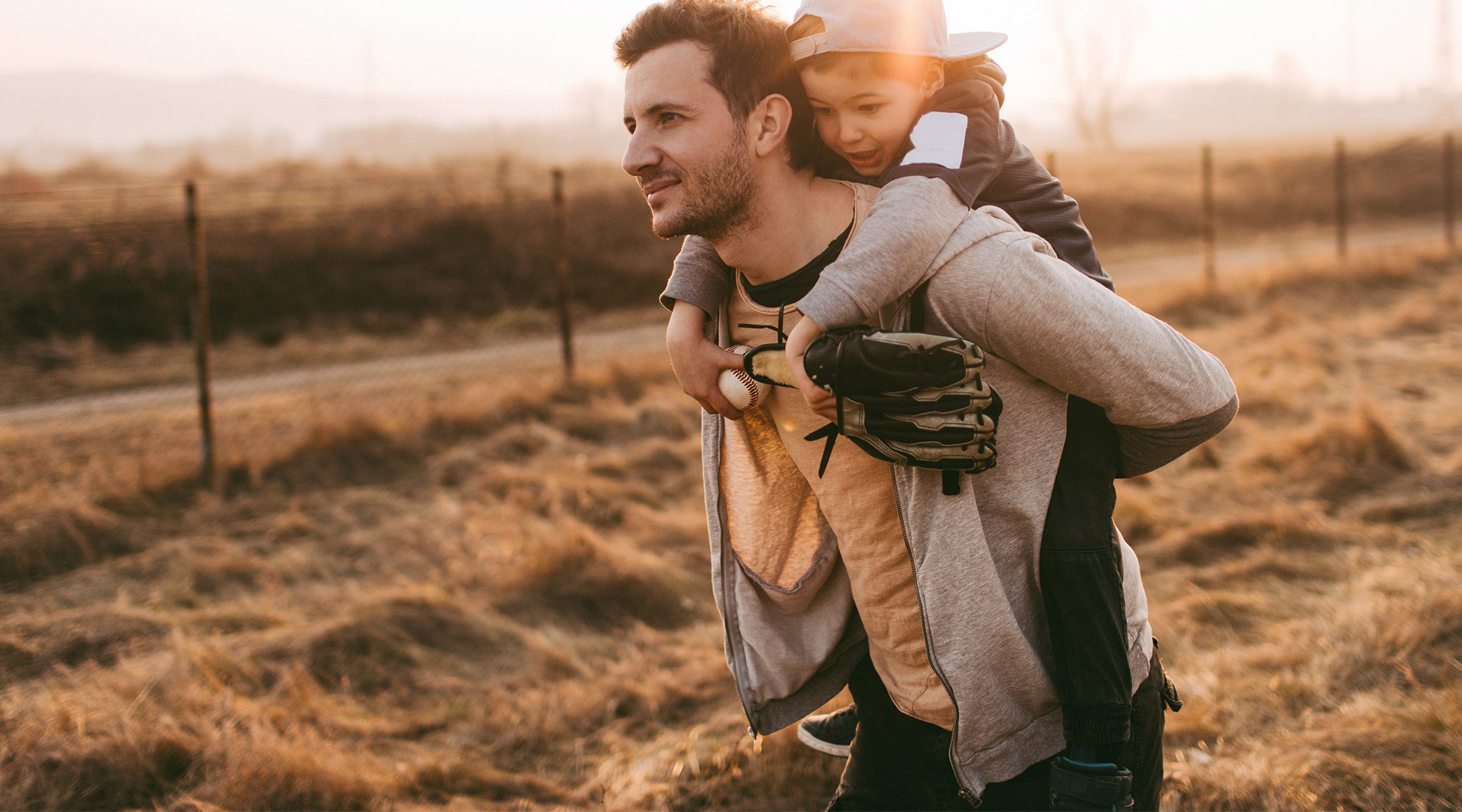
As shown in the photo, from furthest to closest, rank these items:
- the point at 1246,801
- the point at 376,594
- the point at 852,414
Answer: the point at 376,594 < the point at 1246,801 < the point at 852,414

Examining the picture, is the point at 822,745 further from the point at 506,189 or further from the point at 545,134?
the point at 545,134

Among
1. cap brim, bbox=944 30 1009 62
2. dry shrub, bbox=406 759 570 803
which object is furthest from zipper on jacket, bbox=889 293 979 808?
dry shrub, bbox=406 759 570 803

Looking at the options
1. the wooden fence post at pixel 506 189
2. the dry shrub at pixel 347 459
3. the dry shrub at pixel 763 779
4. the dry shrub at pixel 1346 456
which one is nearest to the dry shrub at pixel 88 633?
the dry shrub at pixel 347 459

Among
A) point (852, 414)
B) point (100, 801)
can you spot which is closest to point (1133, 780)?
point (852, 414)

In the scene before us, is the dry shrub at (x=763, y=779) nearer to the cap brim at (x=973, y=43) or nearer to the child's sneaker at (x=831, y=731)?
the child's sneaker at (x=831, y=731)

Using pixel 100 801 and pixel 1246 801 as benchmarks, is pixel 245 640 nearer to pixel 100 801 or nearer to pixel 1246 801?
pixel 100 801

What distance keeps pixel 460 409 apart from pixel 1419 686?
5987 mm

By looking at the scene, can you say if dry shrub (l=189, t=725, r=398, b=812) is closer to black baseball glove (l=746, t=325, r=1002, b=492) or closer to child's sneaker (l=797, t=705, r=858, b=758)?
child's sneaker (l=797, t=705, r=858, b=758)

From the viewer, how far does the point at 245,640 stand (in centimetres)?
388

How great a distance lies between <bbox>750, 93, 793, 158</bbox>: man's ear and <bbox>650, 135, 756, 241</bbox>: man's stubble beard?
0.03m

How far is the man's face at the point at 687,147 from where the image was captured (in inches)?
67.1

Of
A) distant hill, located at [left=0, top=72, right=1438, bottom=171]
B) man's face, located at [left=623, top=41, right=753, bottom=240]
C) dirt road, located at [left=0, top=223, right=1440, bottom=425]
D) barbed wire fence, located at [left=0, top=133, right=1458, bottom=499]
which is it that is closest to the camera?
man's face, located at [left=623, top=41, right=753, bottom=240]

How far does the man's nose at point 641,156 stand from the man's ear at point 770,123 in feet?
0.63

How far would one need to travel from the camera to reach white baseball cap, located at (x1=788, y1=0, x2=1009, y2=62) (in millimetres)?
1704
